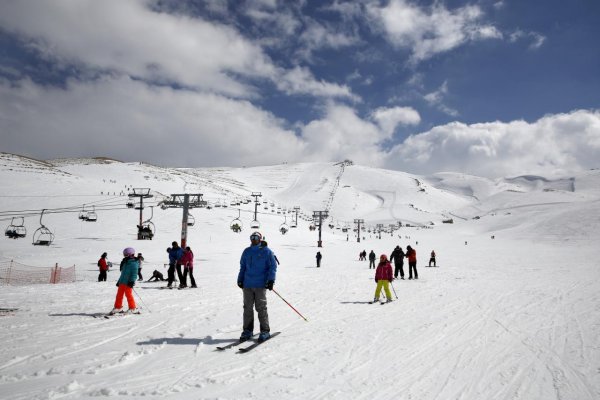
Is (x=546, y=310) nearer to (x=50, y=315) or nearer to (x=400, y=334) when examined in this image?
(x=400, y=334)

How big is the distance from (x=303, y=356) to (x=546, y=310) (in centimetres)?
818

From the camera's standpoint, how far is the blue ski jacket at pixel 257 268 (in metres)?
6.81

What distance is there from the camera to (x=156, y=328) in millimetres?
7480

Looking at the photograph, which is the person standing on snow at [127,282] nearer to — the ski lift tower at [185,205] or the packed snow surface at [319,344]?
the packed snow surface at [319,344]

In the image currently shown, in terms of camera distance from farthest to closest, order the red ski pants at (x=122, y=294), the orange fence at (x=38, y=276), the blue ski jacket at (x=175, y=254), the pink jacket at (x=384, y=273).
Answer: the orange fence at (x=38, y=276) < the blue ski jacket at (x=175, y=254) < the pink jacket at (x=384, y=273) < the red ski pants at (x=122, y=294)

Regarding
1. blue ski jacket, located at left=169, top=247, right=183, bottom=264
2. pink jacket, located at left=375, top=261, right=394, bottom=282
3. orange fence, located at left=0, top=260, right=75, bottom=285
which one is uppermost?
blue ski jacket, located at left=169, top=247, right=183, bottom=264

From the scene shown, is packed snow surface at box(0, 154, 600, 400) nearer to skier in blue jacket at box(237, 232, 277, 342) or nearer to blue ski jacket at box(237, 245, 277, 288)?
skier in blue jacket at box(237, 232, 277, 342)

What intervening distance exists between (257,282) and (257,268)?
28 centimetres

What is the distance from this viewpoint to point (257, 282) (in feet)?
22.4

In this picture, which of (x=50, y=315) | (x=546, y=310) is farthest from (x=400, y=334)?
(x=50, y=315)

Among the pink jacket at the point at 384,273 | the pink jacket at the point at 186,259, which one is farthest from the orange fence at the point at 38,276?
the pink jacket at the point at 384,273

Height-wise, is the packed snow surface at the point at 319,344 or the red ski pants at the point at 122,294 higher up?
the red ski pants at the point at 122,294

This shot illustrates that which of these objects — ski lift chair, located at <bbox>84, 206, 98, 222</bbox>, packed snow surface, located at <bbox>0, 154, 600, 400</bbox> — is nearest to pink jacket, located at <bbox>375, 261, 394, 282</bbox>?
packed snow surface, located at <bbox>0, 154, 600, 400</bbox>

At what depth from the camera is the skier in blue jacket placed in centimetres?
A: 672
